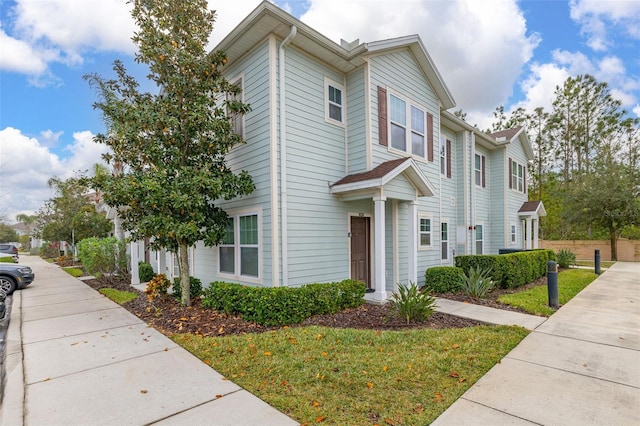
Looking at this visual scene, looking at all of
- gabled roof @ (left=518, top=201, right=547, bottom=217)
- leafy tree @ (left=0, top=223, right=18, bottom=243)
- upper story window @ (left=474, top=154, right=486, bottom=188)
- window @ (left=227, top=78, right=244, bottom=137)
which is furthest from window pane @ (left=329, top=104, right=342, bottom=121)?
leafy tree @ (left=0, top=223, right=18, bottom=243)

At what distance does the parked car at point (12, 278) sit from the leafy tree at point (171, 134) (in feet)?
19.8

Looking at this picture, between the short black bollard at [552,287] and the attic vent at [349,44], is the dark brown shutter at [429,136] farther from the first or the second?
the short black bollard at [552,287]

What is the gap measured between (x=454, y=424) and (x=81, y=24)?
39.2 ft

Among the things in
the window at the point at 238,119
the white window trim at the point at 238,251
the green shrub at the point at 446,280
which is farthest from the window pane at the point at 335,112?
the green shrub at the point at 446,280

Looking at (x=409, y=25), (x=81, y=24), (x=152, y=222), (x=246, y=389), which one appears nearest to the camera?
(x=246, y=389)

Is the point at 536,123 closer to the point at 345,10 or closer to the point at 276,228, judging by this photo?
the point at 345,10

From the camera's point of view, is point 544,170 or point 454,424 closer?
point 454,424

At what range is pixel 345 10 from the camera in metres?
10.3

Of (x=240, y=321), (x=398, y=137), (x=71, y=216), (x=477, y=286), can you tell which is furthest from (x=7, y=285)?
(x=71, y=216)

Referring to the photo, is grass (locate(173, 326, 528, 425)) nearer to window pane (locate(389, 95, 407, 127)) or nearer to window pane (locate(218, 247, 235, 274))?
window pane (locate(218, 247, 235, 274))

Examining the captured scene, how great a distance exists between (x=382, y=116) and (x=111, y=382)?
8141 mm

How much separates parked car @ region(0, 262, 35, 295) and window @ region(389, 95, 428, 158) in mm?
12625

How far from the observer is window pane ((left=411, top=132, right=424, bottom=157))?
10280 millimetres

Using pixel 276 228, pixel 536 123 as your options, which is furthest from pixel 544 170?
pixel 276 228
